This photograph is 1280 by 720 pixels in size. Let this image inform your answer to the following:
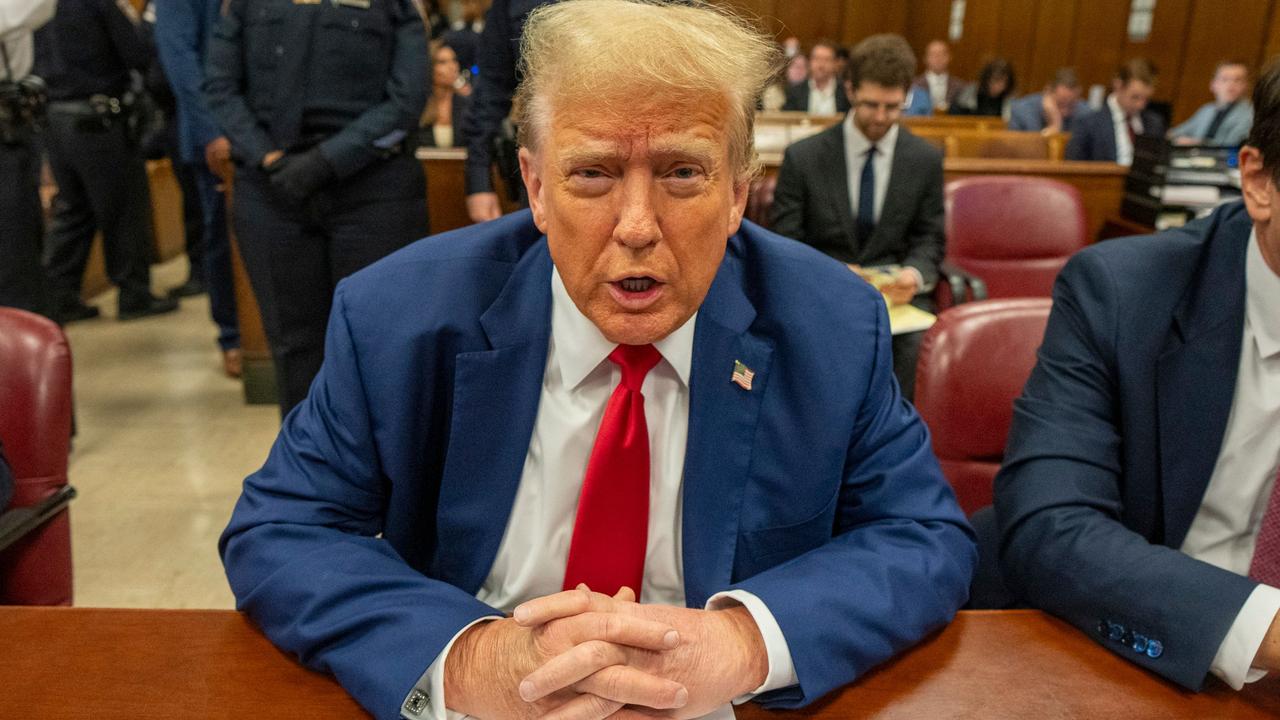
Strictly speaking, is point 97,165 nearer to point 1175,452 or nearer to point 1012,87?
point 1175,452

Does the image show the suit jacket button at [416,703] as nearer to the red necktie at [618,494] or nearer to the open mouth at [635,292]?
the red necktie at [618,494]

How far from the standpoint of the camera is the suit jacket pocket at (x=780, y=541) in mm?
1256

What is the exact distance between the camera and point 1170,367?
1359mm

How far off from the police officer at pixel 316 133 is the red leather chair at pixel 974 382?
6.30 feet

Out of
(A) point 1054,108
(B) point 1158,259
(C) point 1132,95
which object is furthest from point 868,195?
(A) point 1054,108

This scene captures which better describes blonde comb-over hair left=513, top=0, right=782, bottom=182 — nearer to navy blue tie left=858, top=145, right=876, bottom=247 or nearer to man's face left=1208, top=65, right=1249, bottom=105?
navy blue tie left=858, top=145, right=876, bottom=247

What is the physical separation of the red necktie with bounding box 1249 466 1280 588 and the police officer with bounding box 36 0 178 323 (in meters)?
4.33

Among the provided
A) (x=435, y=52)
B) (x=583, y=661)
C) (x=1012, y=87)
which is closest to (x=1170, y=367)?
(x=583, y=661)

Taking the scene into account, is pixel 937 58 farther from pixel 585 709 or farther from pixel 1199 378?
pixel 585 709

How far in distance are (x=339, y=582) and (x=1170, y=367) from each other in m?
1.09

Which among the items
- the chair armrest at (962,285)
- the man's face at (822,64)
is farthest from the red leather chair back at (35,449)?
the man's face at (822,64)

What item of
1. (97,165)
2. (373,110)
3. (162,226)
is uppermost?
(373,110)

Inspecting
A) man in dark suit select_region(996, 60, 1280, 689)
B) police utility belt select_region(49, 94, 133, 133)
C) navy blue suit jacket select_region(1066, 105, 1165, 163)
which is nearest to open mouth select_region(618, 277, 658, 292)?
man in dark suit select_region(996, 60, 1280, 689)

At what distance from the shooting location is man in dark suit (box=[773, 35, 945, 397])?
11.8ft
